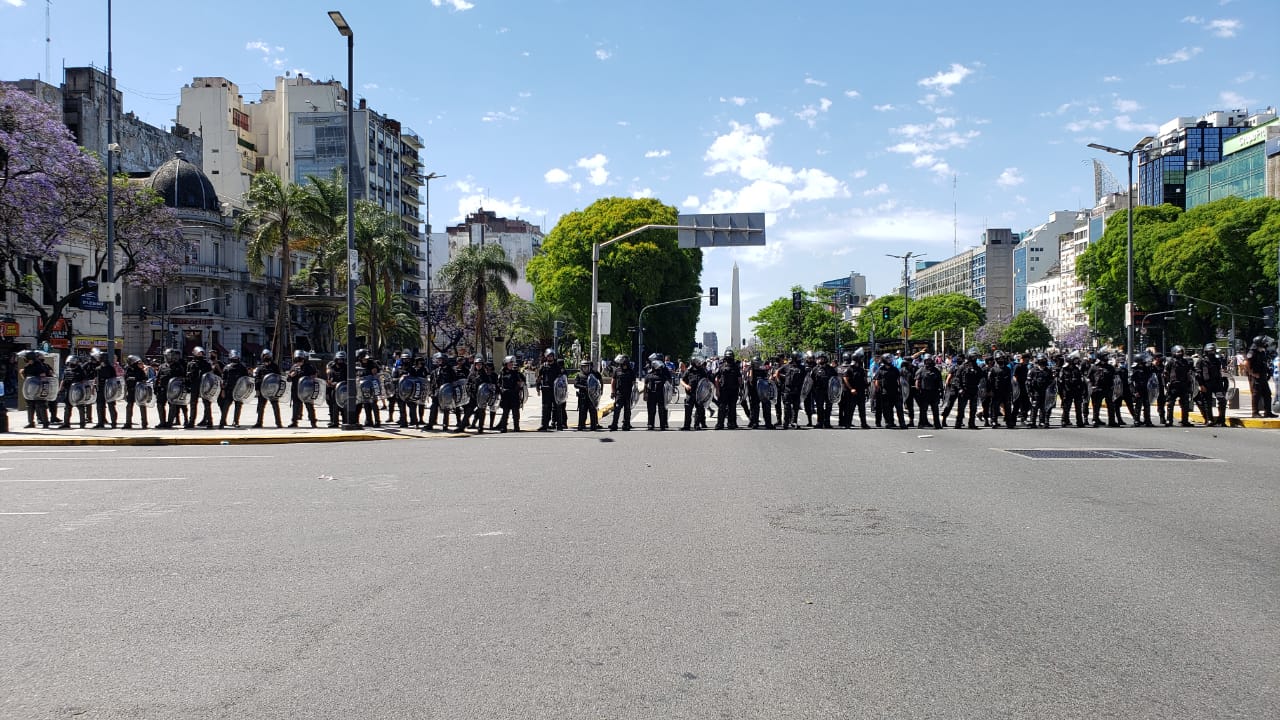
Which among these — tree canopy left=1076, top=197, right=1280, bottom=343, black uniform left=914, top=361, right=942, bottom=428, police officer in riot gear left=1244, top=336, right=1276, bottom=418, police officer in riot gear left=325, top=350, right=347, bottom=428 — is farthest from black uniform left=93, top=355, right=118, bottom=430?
tree canopy left=1076, top=197, right=1280, bottom=343

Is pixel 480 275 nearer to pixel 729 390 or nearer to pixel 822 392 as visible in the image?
pixel 729 390

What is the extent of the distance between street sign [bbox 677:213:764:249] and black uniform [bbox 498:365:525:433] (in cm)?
1107

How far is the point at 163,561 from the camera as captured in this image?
696cm

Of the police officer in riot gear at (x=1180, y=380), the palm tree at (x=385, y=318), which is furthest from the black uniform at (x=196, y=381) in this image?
the palm tree at (x=385, y=318)

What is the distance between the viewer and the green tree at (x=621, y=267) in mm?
59812

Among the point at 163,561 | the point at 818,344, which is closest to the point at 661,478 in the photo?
the point at 163,561

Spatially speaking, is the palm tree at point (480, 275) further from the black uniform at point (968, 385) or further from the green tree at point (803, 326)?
the green tree at point (803, 326)

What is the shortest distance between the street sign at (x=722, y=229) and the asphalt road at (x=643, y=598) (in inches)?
779

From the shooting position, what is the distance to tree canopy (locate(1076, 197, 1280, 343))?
208 feet

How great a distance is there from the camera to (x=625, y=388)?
2164 centimetres

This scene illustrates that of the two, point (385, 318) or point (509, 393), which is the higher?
point (385, 318)

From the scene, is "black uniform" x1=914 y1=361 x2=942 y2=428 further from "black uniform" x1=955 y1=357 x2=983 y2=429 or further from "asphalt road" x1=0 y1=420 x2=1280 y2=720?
"asphalt road" x1=0 y1=420 x2=1280 y2=720

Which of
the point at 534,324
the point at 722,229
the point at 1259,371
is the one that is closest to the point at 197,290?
the point at 534,324

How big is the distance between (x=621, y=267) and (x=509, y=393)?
39802 millimetres
